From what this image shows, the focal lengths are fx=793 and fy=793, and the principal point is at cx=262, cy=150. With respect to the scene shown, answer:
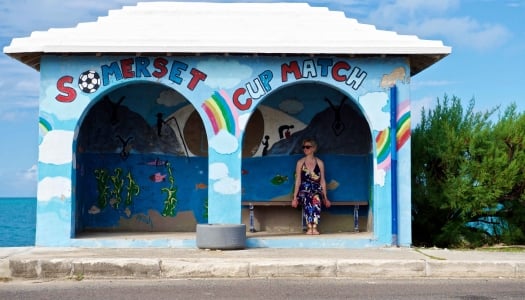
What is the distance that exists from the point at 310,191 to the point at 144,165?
3.36 meters

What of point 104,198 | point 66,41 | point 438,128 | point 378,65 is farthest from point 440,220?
point 66,41

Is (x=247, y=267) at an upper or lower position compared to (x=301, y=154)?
lower

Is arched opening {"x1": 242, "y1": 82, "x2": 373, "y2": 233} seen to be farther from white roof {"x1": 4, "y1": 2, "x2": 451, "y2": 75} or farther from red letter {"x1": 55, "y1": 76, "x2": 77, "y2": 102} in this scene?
red letter {"x1": 55, "y1": 76, "x2": 77, "y2": 102}

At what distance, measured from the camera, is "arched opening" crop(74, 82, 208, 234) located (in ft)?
Result: 51.1

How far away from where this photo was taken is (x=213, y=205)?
13.3m

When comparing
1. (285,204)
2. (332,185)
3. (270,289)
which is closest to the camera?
(270,289)

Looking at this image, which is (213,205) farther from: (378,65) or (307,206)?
(378,65)

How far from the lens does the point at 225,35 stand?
13.7 meters

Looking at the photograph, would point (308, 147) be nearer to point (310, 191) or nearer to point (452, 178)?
point (310, 191)

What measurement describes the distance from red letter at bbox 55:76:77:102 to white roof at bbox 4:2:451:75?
0.53 meters

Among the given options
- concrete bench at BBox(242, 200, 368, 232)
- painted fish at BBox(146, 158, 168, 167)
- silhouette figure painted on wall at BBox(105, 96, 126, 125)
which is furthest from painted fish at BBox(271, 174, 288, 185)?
silhouette figure painted on wall at BBox(105, 96, 126, 125)

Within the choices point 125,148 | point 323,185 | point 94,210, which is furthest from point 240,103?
point 94,210

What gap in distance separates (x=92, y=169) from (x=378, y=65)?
6.00m

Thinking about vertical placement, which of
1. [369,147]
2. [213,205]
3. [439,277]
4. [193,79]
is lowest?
[439,277]
